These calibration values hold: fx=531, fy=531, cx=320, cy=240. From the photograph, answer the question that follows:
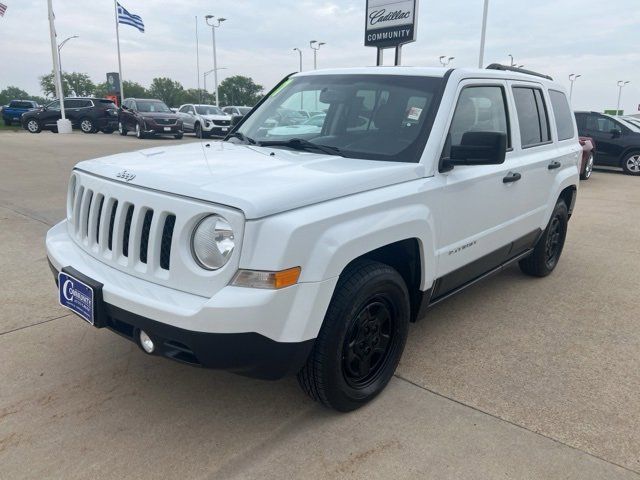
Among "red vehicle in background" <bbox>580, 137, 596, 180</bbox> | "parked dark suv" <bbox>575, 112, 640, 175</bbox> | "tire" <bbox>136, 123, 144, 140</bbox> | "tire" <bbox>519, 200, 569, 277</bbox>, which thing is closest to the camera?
"tire" <bbox>519, 200, 569, 277</bbox>

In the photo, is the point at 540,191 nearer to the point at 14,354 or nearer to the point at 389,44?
the point at 14,354

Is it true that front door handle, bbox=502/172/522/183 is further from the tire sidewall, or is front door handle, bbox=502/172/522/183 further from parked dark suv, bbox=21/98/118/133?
parked dark suv, bbox=21/98/118/133

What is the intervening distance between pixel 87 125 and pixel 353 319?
26.2m

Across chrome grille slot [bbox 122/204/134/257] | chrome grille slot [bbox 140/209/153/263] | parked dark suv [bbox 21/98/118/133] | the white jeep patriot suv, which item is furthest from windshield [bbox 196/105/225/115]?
chrome grille slot [bbox 140/209/153/263]

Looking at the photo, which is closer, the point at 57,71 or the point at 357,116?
the point at 357,116

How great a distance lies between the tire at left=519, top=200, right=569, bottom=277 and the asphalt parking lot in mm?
625

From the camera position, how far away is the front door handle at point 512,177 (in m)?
3.74

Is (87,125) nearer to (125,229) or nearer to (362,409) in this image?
(125,229)

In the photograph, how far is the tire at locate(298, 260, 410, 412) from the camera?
2.49 meters

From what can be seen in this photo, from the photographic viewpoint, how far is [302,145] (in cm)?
327

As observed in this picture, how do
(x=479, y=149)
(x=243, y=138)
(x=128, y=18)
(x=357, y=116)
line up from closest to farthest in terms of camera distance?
(x=479, y=149)
(x=357, y=116)
(x=243, y=138)
(x=128, y=18)

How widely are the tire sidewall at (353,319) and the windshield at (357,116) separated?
76cm

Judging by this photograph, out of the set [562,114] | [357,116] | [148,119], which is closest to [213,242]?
[357,116]

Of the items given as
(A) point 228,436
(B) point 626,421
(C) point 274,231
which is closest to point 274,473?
(A) point 228,436
